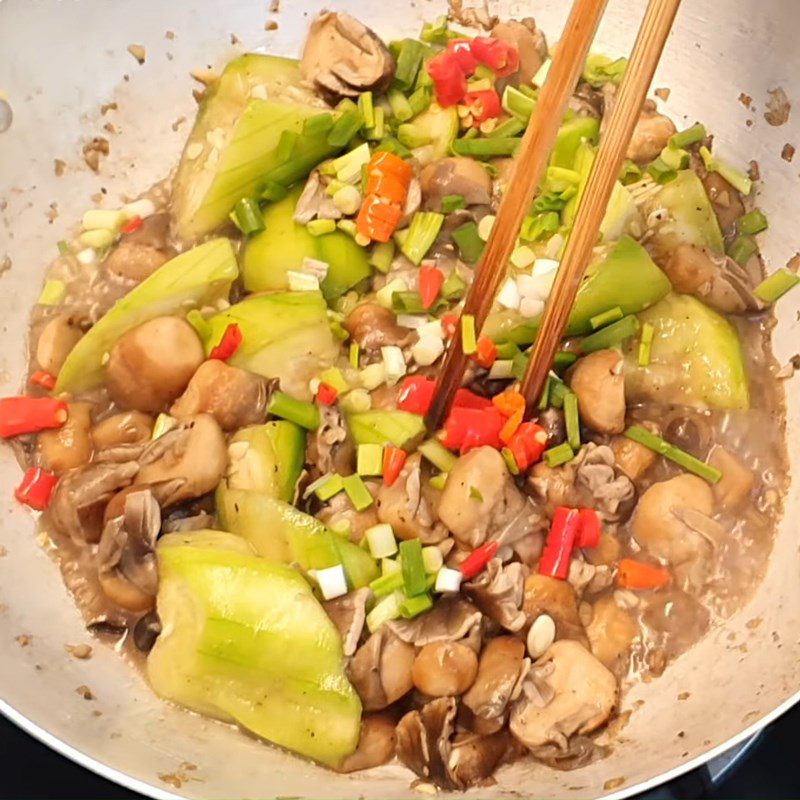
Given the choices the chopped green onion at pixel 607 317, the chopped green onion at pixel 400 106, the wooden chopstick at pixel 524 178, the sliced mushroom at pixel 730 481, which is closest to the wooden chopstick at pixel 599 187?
the wooden chopstick at pixel 524 178

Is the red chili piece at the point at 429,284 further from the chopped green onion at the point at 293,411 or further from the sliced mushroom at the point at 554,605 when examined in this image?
the sliced mushroom at the point at 554,605

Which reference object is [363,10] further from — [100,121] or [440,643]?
[440,643]

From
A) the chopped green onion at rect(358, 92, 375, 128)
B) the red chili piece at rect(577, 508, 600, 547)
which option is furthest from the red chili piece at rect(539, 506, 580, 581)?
the chopped green onion at rect(358, 92, 375, 128)

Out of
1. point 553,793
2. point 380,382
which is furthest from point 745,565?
point 380,382

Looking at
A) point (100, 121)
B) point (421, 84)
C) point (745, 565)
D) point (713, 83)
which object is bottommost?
point (745, 565)

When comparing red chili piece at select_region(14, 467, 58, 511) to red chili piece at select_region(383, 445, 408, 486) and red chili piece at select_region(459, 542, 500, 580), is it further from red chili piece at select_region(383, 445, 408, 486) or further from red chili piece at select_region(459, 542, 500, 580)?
red chili piece at select_region(459, 542, 500, 580)

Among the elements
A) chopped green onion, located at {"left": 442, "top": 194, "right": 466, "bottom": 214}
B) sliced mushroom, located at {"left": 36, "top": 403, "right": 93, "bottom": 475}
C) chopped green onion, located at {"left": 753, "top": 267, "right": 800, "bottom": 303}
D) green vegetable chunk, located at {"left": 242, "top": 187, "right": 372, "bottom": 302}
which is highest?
chopped green onion, located at {"left": 753, "top": 267, "right": 800, "bottom": 303}
